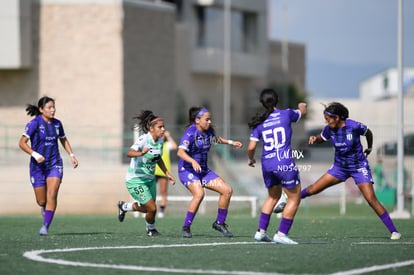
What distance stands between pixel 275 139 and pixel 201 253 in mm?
1966

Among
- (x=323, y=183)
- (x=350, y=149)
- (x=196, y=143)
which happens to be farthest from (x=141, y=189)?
(x=350, y=149)

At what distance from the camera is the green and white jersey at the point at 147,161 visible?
15188 millimetres

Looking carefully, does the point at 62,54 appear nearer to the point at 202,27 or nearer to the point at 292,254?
the point at 202,27

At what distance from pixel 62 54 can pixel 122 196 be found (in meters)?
11.4

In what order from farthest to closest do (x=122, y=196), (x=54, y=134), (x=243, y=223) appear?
(x=122, y=196)
(x=243, y=223)
(x=54, y=134)

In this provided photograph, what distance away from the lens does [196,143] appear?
49.8ft

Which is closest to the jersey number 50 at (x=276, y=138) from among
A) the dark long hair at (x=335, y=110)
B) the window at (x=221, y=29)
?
the dark long hair at (x=335, y=110)

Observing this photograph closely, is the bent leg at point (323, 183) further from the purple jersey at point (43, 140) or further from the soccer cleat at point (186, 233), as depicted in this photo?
the purple jersey at point (43, 140)

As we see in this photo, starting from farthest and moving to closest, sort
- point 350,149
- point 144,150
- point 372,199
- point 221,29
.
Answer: point 221,29, point 144,150, point 350,149, point 372,199

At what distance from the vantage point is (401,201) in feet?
81.6

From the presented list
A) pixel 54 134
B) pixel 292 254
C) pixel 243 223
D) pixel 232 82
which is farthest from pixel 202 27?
pixel 292 254

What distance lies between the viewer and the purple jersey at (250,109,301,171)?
43.6ft

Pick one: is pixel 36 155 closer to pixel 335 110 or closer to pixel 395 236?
pixel 335 110

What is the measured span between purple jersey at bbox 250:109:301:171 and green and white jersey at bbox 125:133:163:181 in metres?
2.25
